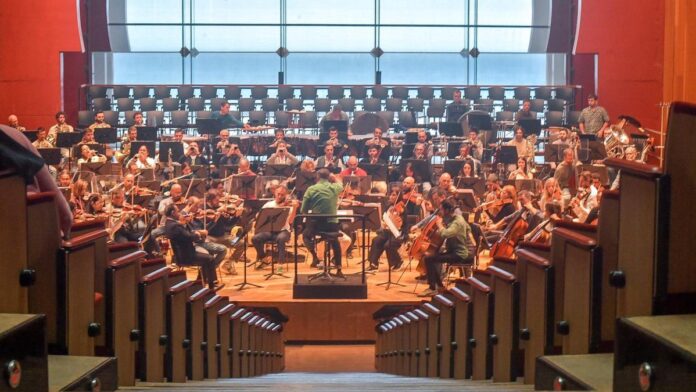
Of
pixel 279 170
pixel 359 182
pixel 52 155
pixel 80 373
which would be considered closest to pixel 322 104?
pixel 279 170

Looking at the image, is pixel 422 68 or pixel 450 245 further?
pixel 422 68

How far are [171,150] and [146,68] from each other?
7.23 meters

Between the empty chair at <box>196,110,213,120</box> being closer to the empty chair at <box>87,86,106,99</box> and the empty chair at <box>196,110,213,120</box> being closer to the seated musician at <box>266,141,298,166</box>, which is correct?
the empty chair at <box>87,86,106,99</box>

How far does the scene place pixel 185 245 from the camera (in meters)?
12.7

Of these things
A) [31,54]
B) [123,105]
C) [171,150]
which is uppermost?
[31,54]

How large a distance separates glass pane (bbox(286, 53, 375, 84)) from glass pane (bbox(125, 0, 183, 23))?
2.57 meters

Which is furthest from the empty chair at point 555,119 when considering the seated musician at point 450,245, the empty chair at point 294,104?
the seated musician at point 450,245

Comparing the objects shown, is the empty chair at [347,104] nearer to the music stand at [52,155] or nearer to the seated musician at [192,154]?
the seated musician at [192,154]

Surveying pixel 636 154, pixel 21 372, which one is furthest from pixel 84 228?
pixel 636 154

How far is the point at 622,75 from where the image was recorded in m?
21.8

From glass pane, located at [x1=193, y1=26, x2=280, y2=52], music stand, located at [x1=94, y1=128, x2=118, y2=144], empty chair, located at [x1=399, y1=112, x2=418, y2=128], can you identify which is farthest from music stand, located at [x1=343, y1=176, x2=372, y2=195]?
glass pane, located at [x1=193, y1=26, x2=280, y2=52]

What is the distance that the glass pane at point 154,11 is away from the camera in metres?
23.1

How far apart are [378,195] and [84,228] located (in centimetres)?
964

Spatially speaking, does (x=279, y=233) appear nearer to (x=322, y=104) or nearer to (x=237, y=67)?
(x=322, y=104)
